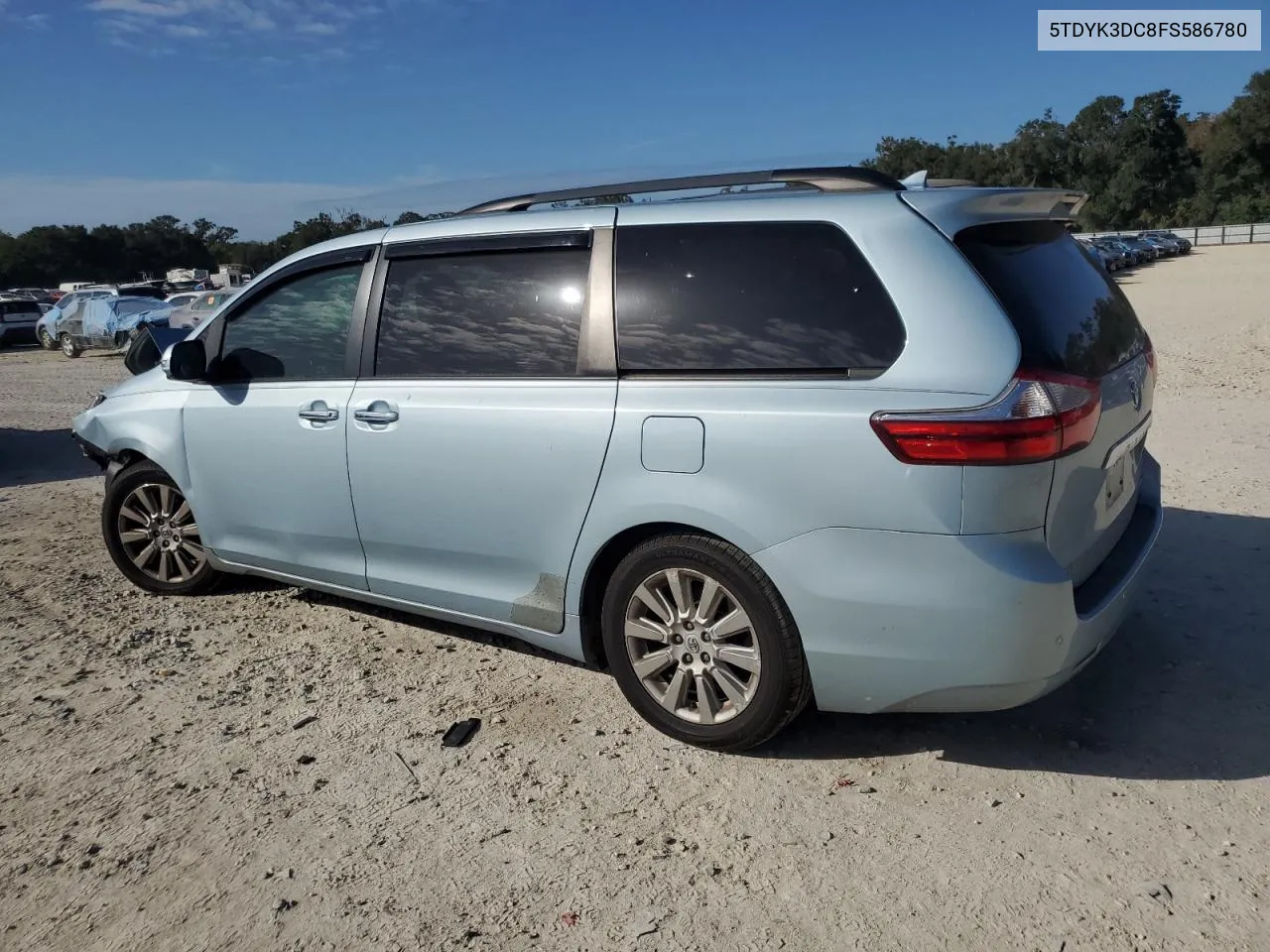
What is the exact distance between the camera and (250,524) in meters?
4.85

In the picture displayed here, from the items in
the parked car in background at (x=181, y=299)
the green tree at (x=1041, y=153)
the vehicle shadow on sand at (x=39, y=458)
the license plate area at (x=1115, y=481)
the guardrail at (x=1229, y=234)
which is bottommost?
the guardrail at (x=1229, y=234)

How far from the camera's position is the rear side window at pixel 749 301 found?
3.25m

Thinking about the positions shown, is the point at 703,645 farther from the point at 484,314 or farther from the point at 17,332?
the point at 17,332

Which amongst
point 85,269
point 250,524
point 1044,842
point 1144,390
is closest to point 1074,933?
point 1044,842

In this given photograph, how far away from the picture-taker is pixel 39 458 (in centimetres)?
1004

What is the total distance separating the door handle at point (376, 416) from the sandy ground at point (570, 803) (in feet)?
3.60

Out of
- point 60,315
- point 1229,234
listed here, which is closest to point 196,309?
point 60,315

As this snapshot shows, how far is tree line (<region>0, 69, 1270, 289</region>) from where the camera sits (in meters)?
75.4

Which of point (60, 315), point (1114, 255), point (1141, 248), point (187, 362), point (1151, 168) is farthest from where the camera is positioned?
point (1151, 168)

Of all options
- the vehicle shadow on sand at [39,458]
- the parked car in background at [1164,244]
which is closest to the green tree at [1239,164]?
the parked car in background at [1164,244]

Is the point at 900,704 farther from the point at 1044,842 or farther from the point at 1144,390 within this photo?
the point at 1144,390

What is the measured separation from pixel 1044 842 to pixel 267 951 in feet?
7.23

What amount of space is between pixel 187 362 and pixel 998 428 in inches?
146

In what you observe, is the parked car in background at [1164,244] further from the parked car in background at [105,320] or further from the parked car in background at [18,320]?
the parked car in background at [18,320]
